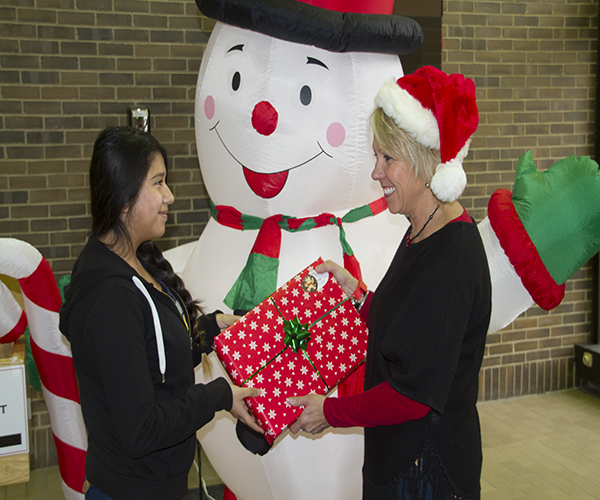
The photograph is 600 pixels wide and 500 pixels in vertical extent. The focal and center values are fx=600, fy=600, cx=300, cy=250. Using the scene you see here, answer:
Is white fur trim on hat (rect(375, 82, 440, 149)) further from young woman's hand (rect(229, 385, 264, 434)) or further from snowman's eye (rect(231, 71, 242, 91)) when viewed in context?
snowman's eye (rect(231, 71, 242, 91))

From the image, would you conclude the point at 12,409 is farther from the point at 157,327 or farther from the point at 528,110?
the point at 528,110

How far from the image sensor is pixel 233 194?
2.47 meters

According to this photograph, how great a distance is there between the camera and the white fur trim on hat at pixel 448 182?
4.78ft

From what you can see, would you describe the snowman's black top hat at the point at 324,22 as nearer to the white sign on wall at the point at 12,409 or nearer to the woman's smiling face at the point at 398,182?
the woman's smiling face at the point at 398,182

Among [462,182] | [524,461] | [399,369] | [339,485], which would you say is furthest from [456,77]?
[524,461]

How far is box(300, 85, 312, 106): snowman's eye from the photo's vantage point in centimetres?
232

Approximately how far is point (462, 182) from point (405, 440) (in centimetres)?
67

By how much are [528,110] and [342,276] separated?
281 cm

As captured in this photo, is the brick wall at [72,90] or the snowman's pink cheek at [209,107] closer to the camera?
the snowman's pink cheek at [209,107]

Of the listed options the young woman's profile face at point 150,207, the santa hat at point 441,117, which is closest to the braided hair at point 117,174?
the young woman's profile face at point 150,207

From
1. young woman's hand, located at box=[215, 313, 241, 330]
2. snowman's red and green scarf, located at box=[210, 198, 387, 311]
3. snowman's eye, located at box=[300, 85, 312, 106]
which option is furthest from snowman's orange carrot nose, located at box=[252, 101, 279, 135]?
young woman's hand, located at box=[215, 313, 241, 330]

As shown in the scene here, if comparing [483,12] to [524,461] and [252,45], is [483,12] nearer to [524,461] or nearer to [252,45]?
[252,45]

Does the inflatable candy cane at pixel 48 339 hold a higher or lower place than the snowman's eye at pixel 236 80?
lower

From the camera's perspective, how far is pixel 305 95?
2.32 meters
